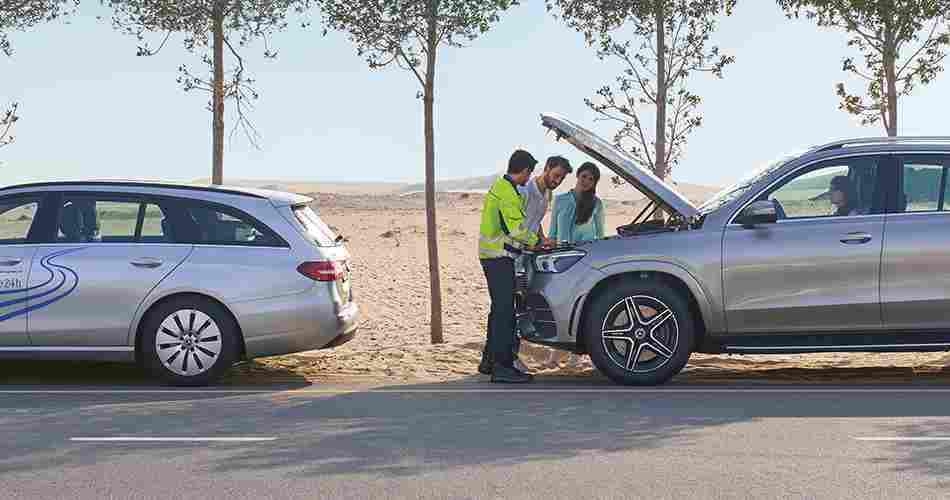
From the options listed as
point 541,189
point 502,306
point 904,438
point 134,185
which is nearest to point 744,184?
point 541,189

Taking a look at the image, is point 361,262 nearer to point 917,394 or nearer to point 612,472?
point 917,394

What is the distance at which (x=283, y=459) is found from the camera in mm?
9000

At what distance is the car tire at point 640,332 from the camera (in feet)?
40.8

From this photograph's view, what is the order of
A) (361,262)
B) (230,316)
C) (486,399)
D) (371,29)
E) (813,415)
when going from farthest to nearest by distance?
(361,262), (371,29), (230,316), (486,399), (813,415)

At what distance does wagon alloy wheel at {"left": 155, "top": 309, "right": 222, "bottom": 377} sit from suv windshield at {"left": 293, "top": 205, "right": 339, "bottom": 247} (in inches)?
43.4

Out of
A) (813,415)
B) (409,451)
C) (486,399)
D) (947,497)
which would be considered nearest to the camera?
(947,497)

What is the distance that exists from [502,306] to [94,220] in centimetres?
344

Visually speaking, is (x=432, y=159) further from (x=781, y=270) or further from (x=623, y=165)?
(x=781, y=270)

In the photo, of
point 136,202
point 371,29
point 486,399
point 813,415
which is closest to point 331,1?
point 371,29

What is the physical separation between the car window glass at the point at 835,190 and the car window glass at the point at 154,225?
4.84 m

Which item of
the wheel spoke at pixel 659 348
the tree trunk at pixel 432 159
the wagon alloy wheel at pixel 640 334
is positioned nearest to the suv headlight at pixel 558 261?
the wagon alloy wheel at pixel 640 334

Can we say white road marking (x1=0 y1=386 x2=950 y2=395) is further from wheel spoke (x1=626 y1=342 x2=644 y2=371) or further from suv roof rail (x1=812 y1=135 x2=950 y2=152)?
suv roof rail (x1=812 y1=135 x2=950 y2=152)

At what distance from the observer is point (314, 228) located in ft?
42.9

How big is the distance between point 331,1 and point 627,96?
458cm
